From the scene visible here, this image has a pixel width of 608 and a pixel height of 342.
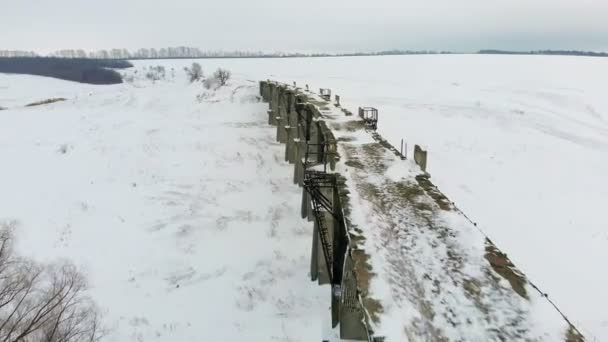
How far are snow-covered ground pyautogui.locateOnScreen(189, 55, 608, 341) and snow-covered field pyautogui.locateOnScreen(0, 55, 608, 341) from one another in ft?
0.26

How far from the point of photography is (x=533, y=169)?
68.3ft

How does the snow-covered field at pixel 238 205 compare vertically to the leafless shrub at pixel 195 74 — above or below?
below

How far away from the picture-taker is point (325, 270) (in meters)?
12.3

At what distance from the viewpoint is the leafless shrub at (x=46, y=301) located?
896 cm

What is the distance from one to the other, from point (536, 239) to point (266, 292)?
10.0 metres

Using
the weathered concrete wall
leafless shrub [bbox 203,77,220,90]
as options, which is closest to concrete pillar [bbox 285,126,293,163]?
the weathered concrete wall

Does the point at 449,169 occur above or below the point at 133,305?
above

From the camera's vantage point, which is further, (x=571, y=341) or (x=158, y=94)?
(x=158, y=94)

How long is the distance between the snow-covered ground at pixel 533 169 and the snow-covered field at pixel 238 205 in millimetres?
78

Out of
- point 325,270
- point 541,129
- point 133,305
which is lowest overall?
point 133,305

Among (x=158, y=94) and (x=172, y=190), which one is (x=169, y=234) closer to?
(x=172, y=190)

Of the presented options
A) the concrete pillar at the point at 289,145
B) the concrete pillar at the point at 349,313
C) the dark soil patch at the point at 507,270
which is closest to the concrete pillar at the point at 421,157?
the dark soil patch at the point at 507,270

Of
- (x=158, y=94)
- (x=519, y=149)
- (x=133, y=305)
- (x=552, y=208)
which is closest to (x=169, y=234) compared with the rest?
(x=133, y=305)

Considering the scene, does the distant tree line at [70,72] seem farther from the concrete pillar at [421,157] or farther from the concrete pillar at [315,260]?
the concrete pillar at [421,157]
